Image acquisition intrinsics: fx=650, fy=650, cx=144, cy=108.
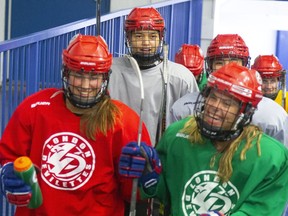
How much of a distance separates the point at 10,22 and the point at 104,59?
20.3 ft

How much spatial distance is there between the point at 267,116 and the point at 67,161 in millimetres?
989

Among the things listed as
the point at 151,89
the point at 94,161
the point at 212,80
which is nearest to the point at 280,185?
the point at 212,80

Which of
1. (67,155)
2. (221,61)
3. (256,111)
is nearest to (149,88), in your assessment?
(221,61)

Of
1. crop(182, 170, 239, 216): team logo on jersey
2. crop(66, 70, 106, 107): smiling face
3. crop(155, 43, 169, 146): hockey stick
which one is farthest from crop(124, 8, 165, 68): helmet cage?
crop(182, 170, 239, 216): team logo on jersey

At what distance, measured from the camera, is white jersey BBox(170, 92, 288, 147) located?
9.91ft

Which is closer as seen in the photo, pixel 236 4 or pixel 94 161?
pixel 94 161

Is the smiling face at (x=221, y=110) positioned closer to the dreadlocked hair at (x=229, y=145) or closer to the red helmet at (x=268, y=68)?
the dreadlocked hair at (x=229, y=145)

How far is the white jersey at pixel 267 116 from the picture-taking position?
3020 millimetres

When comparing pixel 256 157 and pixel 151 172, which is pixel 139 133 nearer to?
pixel 151 172

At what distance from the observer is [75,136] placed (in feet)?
8.63

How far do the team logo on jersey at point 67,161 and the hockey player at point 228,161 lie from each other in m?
0.21

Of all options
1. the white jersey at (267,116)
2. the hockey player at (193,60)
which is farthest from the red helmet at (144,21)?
the hockey player at (193,60)

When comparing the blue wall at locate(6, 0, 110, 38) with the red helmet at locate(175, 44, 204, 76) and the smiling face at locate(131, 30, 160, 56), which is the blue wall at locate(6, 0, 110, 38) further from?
the smiling face at locate(131, 30, 160, 56)

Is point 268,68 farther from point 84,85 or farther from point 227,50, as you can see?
point 84,85
